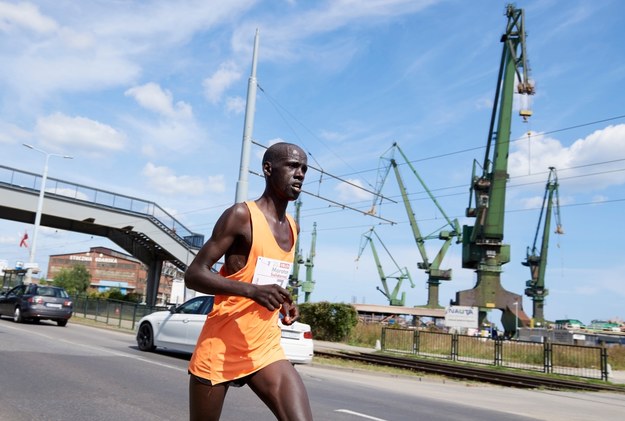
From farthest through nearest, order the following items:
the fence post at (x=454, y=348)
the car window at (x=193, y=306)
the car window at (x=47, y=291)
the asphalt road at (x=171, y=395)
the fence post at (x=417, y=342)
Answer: the fence post at (x=417, y=342) < the fence post at (x=454, y=348) < the car window at (x=47, y=291) < the car window at (x=193, y=306) < the asphalt road at (x=171, y=395)

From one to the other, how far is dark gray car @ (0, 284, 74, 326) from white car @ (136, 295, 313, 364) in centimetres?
834

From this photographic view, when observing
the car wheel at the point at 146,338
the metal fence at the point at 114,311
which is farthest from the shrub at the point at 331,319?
the car wheel at the point at 146,338

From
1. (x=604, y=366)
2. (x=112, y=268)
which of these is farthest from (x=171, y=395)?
(x=112, y=268)

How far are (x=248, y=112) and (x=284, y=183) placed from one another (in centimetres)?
1504

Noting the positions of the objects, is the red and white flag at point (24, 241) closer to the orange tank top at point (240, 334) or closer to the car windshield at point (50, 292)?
the car windshield at point (50, 292)

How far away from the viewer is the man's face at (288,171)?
279cm

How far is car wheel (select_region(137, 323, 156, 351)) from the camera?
45.3 ft

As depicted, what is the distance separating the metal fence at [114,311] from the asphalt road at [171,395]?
12.0 m

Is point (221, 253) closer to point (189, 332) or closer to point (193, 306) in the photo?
point (189, 332)

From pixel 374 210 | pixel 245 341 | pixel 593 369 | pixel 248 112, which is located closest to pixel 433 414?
pixel 245 341

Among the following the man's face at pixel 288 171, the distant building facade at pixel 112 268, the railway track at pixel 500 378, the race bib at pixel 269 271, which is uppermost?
the distant building facade at pixel 112 268

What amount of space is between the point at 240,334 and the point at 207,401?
33cm

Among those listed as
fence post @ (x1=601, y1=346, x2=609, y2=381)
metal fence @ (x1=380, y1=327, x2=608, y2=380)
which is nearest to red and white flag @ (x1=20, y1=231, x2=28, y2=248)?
metal fence @ (x1=380, y1=327, x2=608, y2=380)

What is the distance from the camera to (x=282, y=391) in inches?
103
